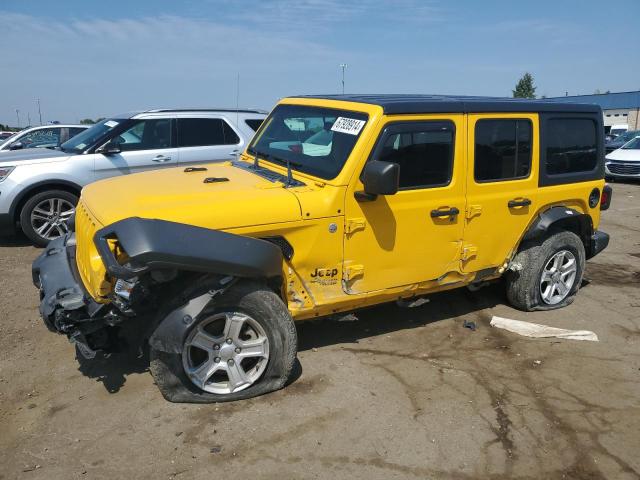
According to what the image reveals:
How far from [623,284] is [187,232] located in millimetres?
5309

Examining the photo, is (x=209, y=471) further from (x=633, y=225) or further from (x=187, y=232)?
(x=633, y=225)

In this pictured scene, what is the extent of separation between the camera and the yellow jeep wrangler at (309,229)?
127 inches

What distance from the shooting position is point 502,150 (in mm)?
4527

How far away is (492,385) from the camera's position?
3.92 meters

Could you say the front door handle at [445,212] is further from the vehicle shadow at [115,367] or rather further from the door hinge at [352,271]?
the vehicle shadow at [115,367]

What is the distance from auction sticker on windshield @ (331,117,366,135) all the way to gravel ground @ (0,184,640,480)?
172cm

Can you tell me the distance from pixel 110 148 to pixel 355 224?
196 inches

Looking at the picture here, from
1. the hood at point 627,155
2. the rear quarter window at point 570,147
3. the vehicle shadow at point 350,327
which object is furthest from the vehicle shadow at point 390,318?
the hood at point 627,155

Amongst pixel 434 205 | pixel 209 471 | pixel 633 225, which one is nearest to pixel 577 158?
pixel 434 205

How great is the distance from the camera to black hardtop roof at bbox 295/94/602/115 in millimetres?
4004

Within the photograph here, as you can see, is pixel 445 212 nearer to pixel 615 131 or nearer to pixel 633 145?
pixel 633 145

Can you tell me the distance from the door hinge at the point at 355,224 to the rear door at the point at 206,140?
4580mm

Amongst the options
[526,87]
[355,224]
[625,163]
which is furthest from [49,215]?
[526,87]

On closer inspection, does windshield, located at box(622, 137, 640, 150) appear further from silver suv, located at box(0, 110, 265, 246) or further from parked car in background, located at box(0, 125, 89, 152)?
parked car in background, located at box(0, 125, 89, 152)
